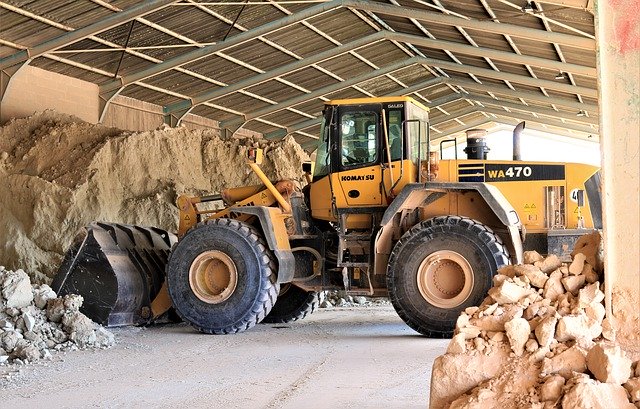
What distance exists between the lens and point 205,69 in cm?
2395

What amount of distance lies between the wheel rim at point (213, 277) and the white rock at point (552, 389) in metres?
7.82

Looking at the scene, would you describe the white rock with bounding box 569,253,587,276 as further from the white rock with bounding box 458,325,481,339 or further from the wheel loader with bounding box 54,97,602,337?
the wheel loader with bounding box 54,97,602,337

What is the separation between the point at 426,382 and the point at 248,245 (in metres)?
4.75

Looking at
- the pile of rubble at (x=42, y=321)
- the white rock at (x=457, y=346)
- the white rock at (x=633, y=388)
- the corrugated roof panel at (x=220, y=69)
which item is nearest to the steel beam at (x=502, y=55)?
the corrugated roof panel at (x=220, y=69)

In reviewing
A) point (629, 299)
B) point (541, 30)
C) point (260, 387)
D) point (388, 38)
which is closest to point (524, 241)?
point (260, 387)

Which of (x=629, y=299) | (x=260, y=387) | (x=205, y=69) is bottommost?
(x=260, y=387)

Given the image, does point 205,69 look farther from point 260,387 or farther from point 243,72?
point 260,387

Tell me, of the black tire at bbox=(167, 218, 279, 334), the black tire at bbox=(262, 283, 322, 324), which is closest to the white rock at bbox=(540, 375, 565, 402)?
the black tire at bbox=(167, 218, 279, 334)

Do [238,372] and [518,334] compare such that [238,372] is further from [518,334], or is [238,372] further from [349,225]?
[518,334]

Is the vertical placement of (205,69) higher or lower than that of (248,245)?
higher

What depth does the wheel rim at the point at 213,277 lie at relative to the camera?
12195 millimetres

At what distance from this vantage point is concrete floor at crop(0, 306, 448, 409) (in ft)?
23.7

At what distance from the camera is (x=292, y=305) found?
14062mm

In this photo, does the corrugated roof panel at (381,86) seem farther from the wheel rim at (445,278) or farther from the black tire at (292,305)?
the wheel rim at (445,278)
